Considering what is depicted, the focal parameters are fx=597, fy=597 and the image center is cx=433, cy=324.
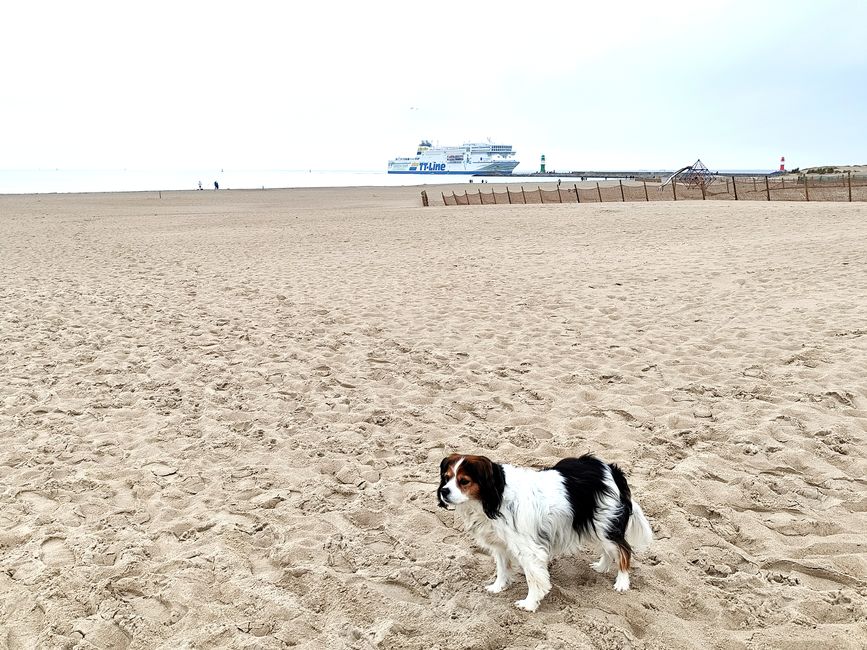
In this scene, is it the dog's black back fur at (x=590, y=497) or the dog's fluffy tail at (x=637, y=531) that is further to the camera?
the dog's fluffy tail at (x=637, y=531)

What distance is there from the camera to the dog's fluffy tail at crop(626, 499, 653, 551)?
10.3 feet

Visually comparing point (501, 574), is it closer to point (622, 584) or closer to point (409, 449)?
point (622, 584)

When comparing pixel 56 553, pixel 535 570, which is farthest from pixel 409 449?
pixel 56 553

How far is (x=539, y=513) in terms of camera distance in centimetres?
294

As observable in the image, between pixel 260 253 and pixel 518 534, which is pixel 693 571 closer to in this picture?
pixel 518 534

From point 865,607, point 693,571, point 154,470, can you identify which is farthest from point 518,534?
point 154,470

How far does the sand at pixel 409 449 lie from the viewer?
2.98 meters

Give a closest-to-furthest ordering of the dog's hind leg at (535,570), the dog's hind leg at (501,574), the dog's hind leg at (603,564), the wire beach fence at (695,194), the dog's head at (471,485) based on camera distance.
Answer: the dog's head at (471,485) < the dog's hind leg at (535,570) < the dog's hind leg at (501,574) < the dog's hind leg at (603,564) < the wire beach fence at (695,194)

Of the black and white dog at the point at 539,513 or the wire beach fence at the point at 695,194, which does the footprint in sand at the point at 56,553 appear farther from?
the wire beach fence at the point at 695,194

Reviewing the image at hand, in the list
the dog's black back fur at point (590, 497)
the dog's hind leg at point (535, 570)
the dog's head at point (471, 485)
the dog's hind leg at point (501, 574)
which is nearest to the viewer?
the dog's head at point (471, 485)

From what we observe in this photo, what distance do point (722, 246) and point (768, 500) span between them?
37.8 feet

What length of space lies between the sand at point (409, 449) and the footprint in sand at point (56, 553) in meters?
0.02

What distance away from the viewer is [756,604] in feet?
9.79

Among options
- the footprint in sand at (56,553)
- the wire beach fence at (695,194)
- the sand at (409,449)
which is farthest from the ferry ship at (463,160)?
the footprint in sand at (56,553)
